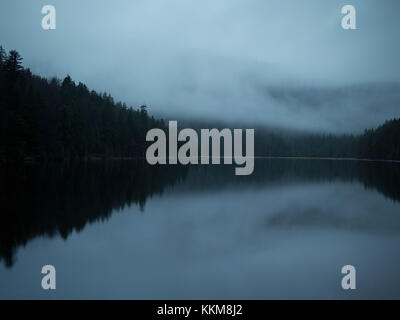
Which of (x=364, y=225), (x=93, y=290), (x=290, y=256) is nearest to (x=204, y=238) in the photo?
(x=290, y=256)

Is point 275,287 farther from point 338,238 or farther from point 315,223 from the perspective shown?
point 315,223

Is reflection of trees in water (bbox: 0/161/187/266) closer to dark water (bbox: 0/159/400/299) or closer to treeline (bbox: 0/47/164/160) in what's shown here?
dark water (bbox: 0/159/400/299)

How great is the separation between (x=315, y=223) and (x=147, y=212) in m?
9.68

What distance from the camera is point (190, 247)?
45.4 feet

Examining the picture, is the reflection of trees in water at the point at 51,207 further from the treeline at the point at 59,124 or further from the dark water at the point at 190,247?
the treeline at the point at 59,124

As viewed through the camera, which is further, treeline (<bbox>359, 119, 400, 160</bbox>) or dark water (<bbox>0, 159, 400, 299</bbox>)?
treeline (<bbox>359, 119, 400, 160</bbox>)

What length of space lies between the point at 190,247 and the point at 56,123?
66.2 metres

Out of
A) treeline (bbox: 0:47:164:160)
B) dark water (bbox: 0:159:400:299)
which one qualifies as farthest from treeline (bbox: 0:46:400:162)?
dark water (bbox: 0:159:400:299)

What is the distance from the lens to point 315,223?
1936cm

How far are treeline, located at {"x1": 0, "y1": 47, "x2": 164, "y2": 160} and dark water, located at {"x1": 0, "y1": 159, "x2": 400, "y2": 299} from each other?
32.9 meters

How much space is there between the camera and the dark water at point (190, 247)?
9859 millimetres

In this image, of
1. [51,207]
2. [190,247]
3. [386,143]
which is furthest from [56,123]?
[386,143]

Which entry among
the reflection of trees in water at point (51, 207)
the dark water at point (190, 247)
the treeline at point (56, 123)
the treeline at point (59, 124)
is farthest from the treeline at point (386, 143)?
the reflection of trees in water at point (51, 207)

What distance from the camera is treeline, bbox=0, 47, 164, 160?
176ft
